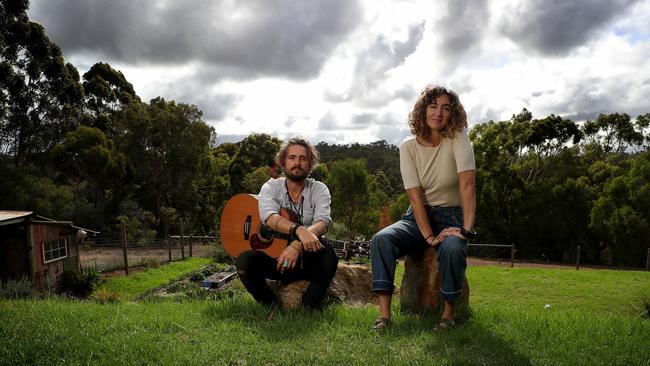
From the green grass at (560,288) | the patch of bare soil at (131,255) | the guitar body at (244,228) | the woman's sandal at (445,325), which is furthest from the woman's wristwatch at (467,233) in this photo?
the patch of bare soil at (131,255)

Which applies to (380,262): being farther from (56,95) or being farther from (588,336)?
(56,95)

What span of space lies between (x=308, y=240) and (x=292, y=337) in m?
0.81

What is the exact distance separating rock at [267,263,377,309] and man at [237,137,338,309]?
0.08 m

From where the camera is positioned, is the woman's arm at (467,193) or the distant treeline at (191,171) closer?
the woman's arm at (467,193)

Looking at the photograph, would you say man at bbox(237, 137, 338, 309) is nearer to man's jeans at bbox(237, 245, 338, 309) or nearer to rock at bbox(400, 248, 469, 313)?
man's jeans at bbox(237, 245, 338, 309)

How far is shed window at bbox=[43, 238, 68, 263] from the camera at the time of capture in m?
17.0

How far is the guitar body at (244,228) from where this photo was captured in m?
4.76

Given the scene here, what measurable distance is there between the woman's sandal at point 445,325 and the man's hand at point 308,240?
1.13 metres

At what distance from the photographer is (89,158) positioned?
30672mm

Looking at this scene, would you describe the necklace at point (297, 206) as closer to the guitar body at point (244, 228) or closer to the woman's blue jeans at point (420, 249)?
the guitar body at point (244, 228)

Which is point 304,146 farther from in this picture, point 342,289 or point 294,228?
point 342,289

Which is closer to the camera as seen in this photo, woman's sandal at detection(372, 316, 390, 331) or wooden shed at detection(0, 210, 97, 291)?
woman's sandal at detection(372, 316, 390, 331)

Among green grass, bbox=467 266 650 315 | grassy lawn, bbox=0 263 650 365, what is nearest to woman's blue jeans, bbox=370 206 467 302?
grassy lawn, bbox=0 263 650 365

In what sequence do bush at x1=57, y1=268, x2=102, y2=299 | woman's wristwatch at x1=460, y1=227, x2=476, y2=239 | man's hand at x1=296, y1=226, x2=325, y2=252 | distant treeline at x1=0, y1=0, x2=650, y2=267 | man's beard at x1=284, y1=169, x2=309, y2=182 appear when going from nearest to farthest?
woman's wristwatch at x1=460, y1=227, x2=476, y2=239
man's hand at x1=296, y1=226, x2=325, y2=252
man's beard at x1=284, y1=169, x2=309, y2=182
bush at x1=57, y1=268, x2=102, y2=299
distant treeline at x1=0, y1=0, x2=650, y2=267
